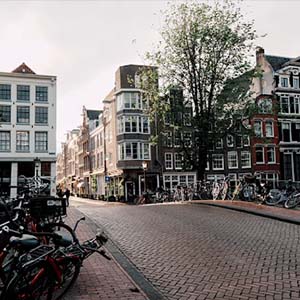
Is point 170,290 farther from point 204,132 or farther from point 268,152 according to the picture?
point 268,152

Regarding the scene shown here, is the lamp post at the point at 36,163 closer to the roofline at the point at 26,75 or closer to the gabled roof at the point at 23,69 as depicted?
the roofline at the point at 26,75

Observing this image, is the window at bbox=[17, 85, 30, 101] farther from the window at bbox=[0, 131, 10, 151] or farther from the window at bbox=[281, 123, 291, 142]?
the window at bbox=[281, 123, 291, 142]

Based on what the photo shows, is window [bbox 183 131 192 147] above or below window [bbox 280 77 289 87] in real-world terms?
below

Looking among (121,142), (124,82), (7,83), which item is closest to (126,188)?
(121,142)

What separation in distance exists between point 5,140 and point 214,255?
34721 millimetres

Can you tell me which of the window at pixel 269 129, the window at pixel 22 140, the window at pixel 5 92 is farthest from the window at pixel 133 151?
the window at pixel 269 129

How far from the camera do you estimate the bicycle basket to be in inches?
297

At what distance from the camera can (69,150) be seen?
280 ft

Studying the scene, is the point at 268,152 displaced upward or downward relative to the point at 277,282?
upward

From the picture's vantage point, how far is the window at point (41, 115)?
3997cm

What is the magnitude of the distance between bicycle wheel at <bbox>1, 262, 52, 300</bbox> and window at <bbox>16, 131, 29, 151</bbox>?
36.5 m

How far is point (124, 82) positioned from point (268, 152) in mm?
18197

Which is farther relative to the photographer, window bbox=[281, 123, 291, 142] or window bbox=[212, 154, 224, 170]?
window bbox=[212, 154, 224, 170]

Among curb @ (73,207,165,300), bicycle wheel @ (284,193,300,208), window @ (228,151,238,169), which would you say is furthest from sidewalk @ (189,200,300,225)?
window @ (228,151,238,169)
